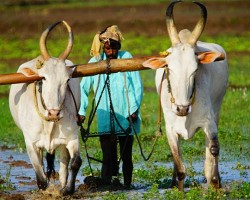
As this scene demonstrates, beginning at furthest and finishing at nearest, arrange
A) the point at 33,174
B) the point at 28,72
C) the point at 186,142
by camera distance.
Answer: the point at 186,142 → the point at 33,174 → the point at 28,72

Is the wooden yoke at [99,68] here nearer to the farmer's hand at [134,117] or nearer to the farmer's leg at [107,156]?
the farmer's hand at [134,117]

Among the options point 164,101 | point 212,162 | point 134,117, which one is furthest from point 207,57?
point 134,117

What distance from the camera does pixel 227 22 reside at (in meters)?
35.9

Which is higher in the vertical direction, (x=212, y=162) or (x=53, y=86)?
(x=53, y=86)

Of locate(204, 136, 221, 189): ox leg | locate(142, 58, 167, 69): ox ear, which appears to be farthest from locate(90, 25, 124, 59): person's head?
locate(204, 136, 221, 189): ox leg

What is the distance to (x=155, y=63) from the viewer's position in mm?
9930

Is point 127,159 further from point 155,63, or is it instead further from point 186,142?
point 186,142

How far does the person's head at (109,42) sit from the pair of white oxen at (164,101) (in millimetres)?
468

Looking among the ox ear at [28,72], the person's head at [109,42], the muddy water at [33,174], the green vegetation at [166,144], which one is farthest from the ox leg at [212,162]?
the ox ear at [28,72]

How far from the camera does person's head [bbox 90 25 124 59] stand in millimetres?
10758

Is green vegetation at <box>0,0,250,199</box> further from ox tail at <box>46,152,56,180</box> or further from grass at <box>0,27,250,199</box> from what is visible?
ox tail at <box>46,152,56,180</box>

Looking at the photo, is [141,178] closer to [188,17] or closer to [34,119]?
[34,119]

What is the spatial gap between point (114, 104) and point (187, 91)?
1.56 meters

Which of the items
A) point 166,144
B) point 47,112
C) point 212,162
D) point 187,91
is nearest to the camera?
point 187,91
